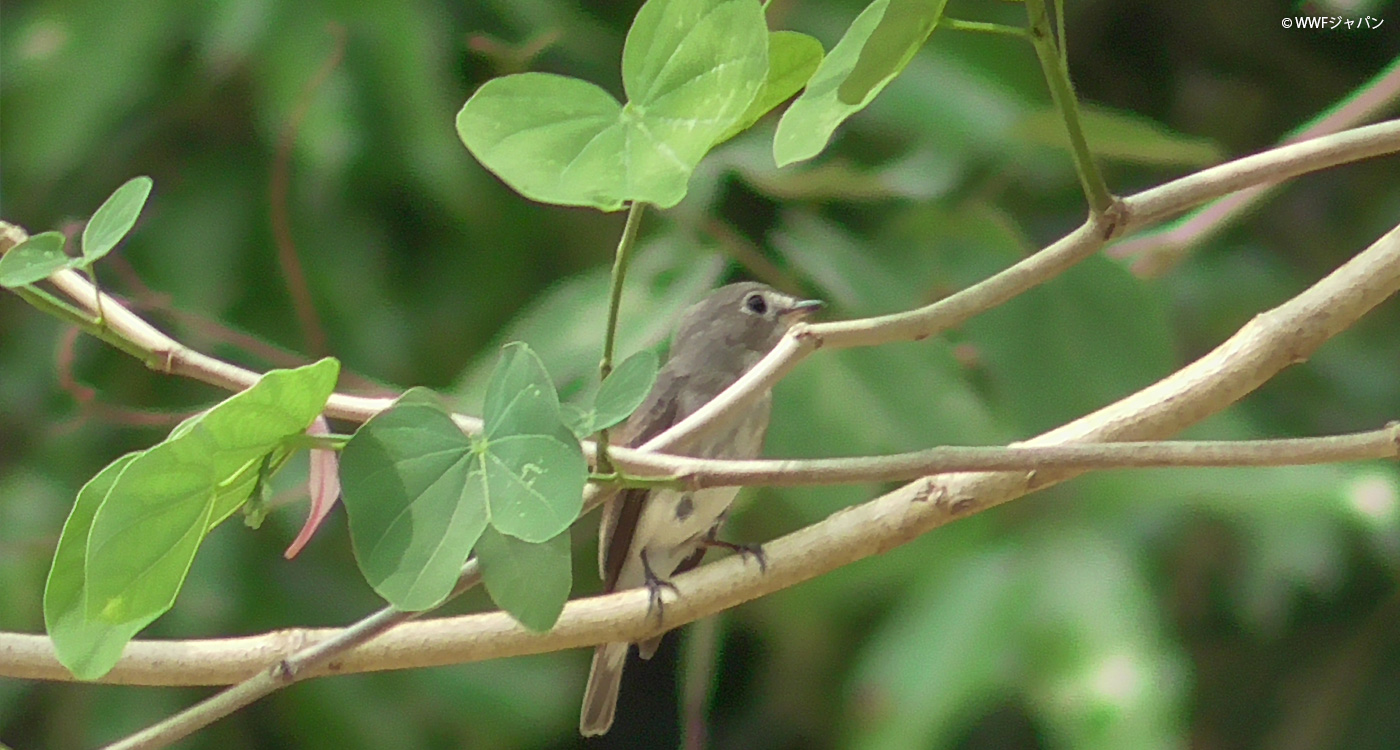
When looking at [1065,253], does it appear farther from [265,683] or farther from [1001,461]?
[265,683]

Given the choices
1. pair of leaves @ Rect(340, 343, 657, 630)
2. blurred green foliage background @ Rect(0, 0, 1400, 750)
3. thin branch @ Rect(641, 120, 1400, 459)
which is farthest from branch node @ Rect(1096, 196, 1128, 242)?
blurred green foliage background @ Rect(0, 0, 1400, 750)

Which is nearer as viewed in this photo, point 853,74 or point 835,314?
point 853,74

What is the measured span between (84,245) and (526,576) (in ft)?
0.83

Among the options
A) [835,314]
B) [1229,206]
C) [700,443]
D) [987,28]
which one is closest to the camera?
[987,28]

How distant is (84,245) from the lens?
2.08 ft

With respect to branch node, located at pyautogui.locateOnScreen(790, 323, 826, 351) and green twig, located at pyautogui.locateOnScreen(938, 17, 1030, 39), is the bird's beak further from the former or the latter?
green twig, located at pyautogui.locateOnScreen(938, 17, 1030, 39)

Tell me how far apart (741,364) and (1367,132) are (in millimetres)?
1263

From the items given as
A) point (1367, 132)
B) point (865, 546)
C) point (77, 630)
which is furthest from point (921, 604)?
point (77, 630)

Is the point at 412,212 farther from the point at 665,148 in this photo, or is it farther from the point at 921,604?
the point at 665,148

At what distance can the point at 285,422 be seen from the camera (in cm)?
58

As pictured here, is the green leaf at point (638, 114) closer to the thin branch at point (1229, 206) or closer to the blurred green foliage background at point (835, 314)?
the thin branch at point (1229, 206)

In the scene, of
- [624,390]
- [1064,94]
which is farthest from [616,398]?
[1064,94]

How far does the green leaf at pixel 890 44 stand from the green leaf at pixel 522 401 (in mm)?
175

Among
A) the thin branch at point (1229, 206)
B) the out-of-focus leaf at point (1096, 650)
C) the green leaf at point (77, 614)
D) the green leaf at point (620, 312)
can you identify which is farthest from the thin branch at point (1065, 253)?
the out-of-focus leaf at point (1096, 650)
